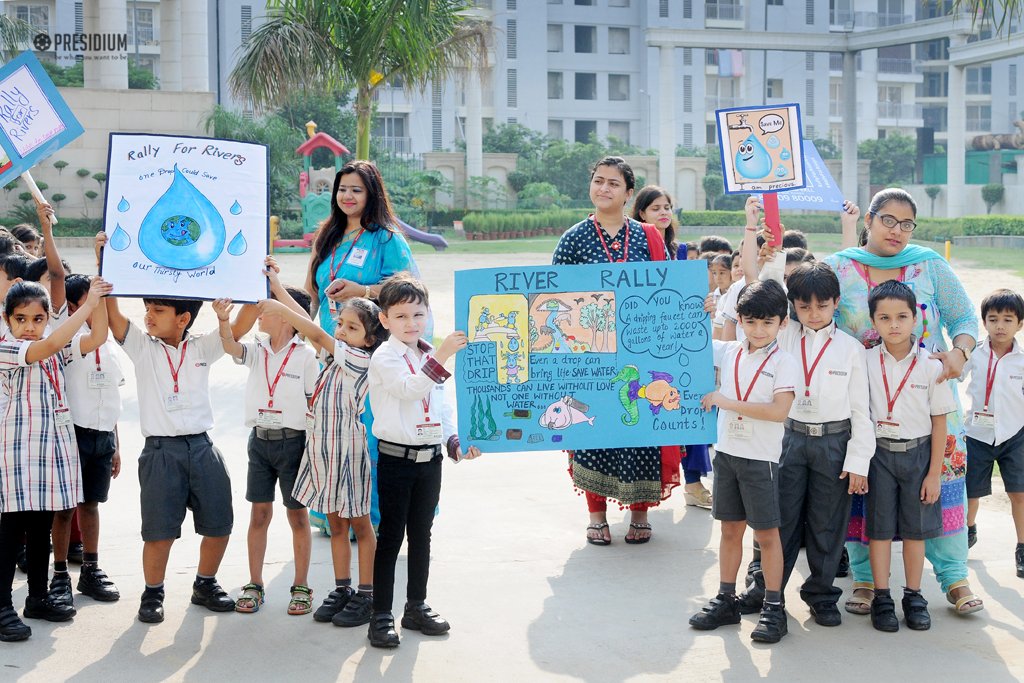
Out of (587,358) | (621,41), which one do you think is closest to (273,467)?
(587,358)

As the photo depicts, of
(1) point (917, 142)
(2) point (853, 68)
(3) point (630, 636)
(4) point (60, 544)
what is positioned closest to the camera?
(3) point (630, 636)

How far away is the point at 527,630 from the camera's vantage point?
4.54 meters

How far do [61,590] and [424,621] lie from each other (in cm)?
156

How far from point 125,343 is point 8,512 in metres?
0.80

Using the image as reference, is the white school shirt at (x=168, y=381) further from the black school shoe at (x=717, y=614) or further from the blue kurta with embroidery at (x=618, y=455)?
the black school shoe at (x=717, y=614)

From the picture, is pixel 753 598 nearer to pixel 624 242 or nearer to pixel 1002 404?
pixel 1002 404

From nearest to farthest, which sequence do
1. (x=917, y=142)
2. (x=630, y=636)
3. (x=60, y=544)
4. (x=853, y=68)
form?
(x=630, y=636) → (x=60, y=544) → (x=853, y=68) → (x=917, y=142)

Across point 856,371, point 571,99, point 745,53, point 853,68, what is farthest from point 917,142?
point 856,371

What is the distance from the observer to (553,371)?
4.98m

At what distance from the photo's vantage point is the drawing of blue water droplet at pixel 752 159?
17.4ft

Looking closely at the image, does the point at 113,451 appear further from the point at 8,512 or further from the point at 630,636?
the point at 630,636

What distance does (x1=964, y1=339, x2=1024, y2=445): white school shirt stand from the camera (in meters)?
5.33

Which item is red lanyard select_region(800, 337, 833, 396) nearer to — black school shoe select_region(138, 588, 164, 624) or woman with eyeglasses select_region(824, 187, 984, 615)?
woman with eyeglasses select_region(824, 187, 984, 615)

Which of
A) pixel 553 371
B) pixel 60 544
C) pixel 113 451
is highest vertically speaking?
pixel 553 371
